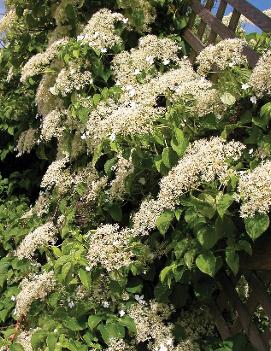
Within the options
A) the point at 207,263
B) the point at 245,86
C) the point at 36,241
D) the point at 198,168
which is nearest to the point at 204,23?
the point at 245,86

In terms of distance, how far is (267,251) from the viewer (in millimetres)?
1939

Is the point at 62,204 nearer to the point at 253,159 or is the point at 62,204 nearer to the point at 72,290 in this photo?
the point at 72,290

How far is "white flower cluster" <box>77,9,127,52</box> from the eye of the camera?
2.89 metres

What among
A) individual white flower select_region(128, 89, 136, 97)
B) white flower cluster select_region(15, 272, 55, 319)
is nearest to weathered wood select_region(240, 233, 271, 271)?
individual white flower select_region(128, 89, 136, 97)

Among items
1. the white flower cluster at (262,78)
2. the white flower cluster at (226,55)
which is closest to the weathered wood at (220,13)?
the white flower cluster at (226,55)

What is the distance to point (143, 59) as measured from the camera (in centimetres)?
275

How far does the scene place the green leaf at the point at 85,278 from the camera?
214cm

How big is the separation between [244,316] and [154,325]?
1.17 feet

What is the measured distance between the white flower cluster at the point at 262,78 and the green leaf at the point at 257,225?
0.49 meters

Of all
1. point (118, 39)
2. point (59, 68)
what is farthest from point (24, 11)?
point (118, 39)

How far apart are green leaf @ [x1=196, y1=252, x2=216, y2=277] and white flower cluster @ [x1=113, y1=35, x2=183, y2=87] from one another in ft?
3.53

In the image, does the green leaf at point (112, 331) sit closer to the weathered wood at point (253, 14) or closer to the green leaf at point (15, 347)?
the green leaf at point (15, 347)

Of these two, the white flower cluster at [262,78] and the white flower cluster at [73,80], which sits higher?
the white flower cluster at [262,78]

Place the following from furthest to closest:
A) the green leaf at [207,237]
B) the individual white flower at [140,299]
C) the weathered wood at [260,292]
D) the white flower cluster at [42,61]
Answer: the white flower cluster at [42,61] → the individual white flower at [140,299] → the weathered wood at [260,292] → the green leaf at [207,237]
